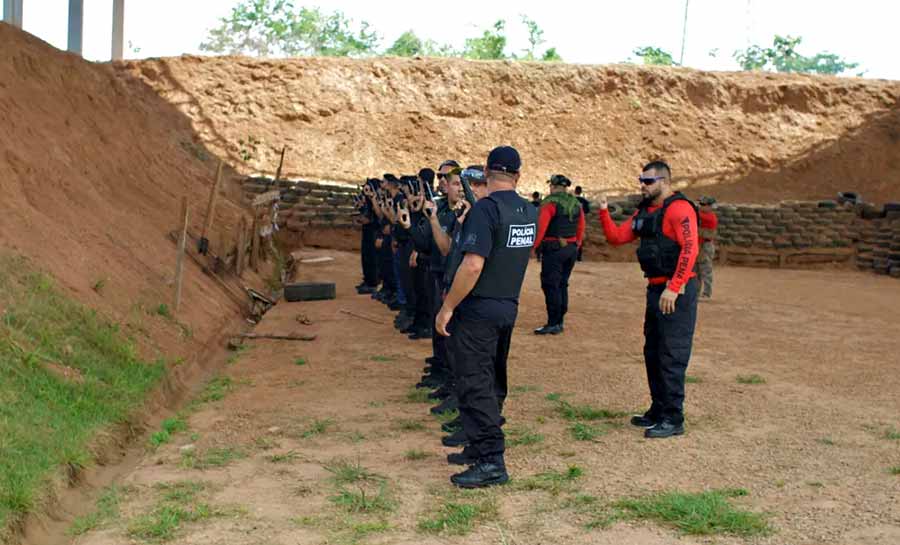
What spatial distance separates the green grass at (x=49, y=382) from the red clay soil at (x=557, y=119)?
685 inches

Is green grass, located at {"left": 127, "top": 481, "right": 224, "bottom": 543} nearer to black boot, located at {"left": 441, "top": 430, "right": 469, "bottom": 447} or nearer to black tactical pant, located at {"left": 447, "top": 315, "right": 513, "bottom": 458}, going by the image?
black tactical pant, located at {"left": 447, "top": 315, "right": 513, "bottom": 458}

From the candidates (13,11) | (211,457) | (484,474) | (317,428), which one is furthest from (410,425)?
(13,11)

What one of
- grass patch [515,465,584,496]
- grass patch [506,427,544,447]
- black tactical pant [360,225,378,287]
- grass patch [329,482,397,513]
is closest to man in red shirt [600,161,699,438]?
grass patch [506,427,544,447]

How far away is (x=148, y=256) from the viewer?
36.4 feet

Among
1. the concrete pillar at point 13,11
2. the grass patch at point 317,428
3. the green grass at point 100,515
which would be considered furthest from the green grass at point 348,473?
the concrete pillar at point 13,11

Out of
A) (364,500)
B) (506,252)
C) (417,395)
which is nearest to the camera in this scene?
(364,500)

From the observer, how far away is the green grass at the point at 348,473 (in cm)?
594

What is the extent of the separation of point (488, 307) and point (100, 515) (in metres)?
2.16

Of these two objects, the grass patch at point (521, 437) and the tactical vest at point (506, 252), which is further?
the grass patch at point (521, 437)

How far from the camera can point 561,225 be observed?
11.5m

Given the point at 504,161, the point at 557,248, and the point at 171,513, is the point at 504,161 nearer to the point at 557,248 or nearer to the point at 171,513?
the point at 171,513

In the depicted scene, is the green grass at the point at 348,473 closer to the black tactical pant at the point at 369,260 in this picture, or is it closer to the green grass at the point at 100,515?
the green grass at the point at 100,515

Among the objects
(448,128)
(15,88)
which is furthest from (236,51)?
(15,88)

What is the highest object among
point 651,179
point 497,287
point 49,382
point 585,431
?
point 651,179
